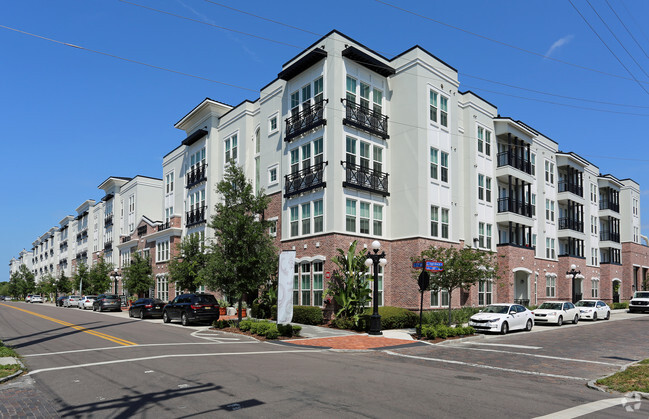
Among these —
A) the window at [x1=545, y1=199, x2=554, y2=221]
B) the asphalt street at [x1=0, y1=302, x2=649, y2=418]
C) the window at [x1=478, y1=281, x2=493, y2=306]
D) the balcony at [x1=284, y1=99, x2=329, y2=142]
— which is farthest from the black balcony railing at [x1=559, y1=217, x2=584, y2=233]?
the balcony at [x1=284, y1=99, x2=329, y2=142]

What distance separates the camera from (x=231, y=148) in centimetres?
3756

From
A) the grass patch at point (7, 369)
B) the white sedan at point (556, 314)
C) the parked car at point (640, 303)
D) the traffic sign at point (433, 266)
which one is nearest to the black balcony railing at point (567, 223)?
the parked car at point (640, 303)

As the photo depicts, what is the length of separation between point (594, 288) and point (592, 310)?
20391mm

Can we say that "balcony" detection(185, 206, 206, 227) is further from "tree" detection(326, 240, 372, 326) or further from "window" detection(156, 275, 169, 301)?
"tree" detection(326, 240, 372, 326)

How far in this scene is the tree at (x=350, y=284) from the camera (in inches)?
962

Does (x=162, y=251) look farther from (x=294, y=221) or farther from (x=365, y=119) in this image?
(x=365, y=119)

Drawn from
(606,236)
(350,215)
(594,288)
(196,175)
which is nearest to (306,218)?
(350,215)

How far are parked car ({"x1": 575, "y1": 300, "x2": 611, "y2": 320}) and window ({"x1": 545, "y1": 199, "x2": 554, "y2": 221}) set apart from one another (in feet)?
35.5

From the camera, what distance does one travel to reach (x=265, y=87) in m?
33.9

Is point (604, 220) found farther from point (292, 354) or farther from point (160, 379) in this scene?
point (160, 379)

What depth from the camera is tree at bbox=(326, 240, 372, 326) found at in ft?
80.2

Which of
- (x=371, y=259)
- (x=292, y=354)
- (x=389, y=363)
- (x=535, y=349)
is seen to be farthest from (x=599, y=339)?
(x=292, y=354)

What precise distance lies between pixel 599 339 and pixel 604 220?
133 ft

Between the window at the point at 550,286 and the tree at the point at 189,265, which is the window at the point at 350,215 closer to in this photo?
the tree at the point at 189,265
